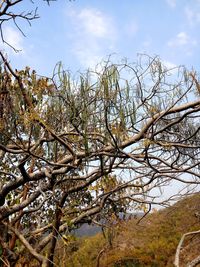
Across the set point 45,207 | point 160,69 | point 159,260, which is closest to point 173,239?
point 159,260

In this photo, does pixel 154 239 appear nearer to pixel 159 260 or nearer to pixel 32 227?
pixel 159 260

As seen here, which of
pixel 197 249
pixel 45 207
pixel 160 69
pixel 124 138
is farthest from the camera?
pixel 197 249

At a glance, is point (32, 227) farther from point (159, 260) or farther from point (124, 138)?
point (159, 260)

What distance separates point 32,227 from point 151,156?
159 inches

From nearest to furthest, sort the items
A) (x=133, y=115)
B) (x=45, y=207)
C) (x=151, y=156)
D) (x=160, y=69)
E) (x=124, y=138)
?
1. (x=133, y=115)
2. (x=124, y=138)
3. (x=160, y=69)
4. (x=151, y=156)
5. (x=45, y=207)

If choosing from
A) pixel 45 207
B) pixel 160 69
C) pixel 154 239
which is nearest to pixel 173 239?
pixel 154 239

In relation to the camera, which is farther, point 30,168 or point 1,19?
point 30,168

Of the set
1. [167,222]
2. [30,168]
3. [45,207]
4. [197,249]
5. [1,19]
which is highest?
[1,19]

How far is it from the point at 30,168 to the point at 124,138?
3.72 m

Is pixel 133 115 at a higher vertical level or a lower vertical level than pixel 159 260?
higher

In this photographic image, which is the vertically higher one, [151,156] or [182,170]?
[151,156]

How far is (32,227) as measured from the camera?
26.7 ft

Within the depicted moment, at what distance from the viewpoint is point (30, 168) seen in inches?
301

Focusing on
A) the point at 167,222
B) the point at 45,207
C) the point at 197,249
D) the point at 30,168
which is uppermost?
the point at 30,168
